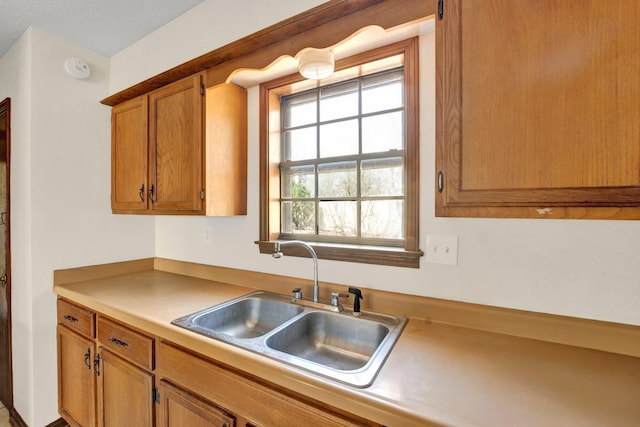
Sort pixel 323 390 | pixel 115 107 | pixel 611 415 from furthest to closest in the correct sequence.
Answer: pixel 115 107 → pixel 323 390 → pixel 611 415

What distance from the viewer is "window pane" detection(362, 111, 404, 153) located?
1.44 m

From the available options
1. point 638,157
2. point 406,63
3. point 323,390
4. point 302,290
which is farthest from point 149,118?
point 638,157

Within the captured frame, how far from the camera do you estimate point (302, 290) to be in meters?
1.52

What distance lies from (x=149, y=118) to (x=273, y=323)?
1425 mm

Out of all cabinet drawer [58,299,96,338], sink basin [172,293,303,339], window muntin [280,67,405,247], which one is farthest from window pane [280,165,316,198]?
cabinet drawer [58,299,96,338]

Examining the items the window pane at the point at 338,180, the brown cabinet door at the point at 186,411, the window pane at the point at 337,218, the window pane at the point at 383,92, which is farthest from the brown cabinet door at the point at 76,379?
the window pane at the point at 383,92

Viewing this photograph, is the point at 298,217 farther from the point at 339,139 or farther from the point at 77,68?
the point at 77,68

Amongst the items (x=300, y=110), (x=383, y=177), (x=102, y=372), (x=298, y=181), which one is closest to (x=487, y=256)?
(x=383, y=177)

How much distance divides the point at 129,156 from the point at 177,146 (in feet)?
1.69

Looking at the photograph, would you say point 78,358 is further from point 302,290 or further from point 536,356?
point 536,356

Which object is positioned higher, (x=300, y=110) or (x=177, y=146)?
(x=300, y=110)

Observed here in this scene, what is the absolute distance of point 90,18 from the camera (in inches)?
65.6

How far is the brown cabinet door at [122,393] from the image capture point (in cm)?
126

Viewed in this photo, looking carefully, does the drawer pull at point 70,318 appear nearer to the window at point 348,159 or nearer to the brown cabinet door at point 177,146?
the brown cabinet door at point 177,146
